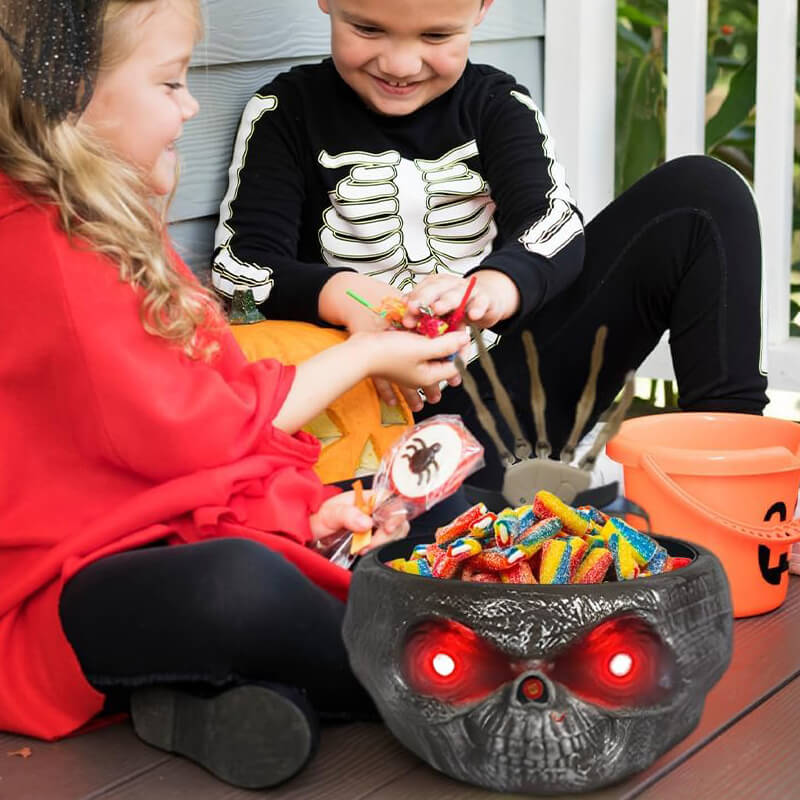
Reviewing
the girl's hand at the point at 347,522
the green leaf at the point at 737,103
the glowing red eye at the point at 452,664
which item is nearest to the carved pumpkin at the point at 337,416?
the girl's hand at the point at 347,522

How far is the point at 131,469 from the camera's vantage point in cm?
134

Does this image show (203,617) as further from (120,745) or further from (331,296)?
(331,296)

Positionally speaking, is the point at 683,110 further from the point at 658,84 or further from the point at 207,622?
the point at 207,622

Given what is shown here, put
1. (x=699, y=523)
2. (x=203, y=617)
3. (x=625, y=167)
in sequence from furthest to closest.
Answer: (x=625, y=167) → (x=699, y=523) → (x=203, y=617)

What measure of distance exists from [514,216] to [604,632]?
2.93ft

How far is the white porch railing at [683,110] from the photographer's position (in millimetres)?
2330

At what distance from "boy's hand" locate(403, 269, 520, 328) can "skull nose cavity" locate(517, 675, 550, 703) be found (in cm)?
59

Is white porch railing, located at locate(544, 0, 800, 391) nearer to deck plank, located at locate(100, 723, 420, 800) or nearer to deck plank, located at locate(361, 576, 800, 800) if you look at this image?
deck plank, located at locate(361, 576, 800, 800)

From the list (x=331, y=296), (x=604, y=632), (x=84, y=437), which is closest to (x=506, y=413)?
(x=604, y=632)

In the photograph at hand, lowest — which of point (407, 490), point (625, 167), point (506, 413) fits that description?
point (625, 167)

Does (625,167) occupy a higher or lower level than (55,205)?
lower

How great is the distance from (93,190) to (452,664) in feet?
1.92

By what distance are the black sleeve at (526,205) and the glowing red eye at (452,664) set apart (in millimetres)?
728

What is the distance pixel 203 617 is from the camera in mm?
1252
